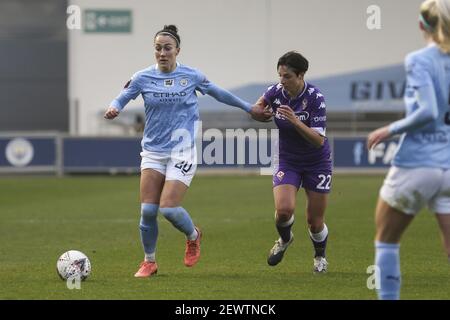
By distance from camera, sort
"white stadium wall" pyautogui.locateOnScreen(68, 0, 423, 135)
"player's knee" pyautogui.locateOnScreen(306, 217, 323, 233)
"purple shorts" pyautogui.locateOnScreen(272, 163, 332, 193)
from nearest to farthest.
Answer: "purple shorts" pyautogui.locateOnScreen(272, 163, 332, 193)
"player's knee" pyautogui.locateOnScreen(306, 217, 323, 233)
"white stadium wall" pyautogui.locateOnScreen(68, 0, 423, 135)

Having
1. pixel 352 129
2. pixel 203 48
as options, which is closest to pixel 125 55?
pixel 203 48

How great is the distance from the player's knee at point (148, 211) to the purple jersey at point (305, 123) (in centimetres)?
140

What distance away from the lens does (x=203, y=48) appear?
1483 inches

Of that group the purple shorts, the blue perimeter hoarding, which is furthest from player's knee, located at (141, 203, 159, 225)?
the blue perimeter hoarding

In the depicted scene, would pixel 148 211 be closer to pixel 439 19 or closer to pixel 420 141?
pixel 420 141

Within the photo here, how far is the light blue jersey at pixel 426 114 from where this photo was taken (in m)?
6.42

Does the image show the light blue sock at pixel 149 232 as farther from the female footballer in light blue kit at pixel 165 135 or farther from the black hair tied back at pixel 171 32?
the black hair tied back at pixel 171 32

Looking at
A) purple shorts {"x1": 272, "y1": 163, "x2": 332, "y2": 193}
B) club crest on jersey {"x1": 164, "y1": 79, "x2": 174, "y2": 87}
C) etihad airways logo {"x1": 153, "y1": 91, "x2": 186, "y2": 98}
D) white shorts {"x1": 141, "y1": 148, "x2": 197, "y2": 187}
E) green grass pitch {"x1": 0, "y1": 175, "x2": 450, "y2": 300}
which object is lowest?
green grass pitch {"x1": 0, "y1": 175, "x2": 450, "y2": 300}

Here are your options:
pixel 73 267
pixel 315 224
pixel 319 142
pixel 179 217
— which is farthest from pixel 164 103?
pixel 315 224

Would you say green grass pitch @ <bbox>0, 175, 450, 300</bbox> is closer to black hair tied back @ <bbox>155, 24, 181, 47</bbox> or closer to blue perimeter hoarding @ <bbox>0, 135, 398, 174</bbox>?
black hair tied back @ <bbox>155, 24, 181, 47</bbox>

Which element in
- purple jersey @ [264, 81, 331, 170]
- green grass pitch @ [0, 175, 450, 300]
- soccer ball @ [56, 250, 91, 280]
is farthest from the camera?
purple jersey @ [264, 81, 331, 170]

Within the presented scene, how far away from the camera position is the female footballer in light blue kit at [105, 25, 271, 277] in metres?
9.86

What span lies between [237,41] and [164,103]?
91.5 feet

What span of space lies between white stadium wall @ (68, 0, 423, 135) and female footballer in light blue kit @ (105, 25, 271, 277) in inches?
1005
